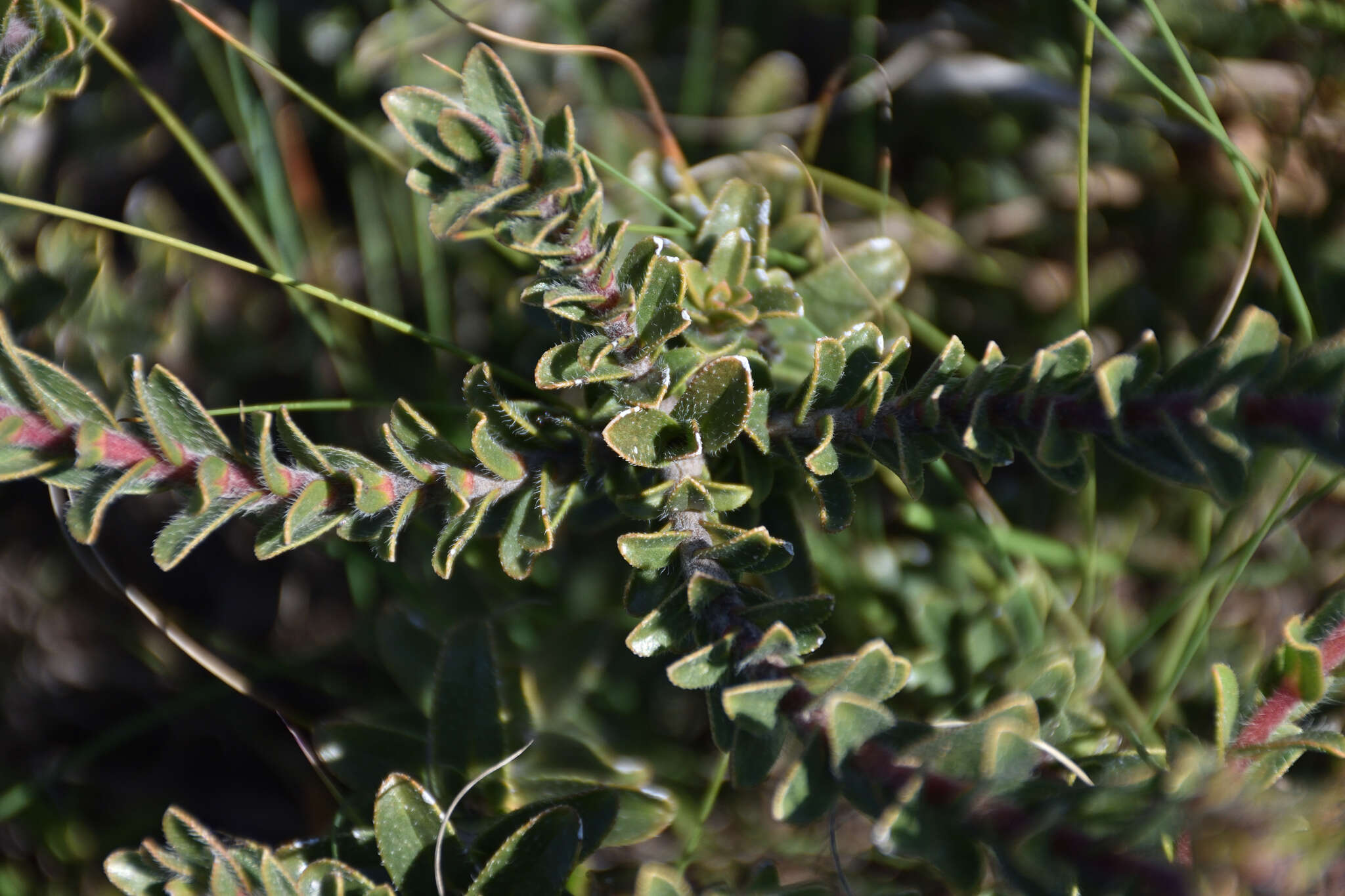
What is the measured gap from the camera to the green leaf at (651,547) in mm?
1593

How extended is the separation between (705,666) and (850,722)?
0.29 m

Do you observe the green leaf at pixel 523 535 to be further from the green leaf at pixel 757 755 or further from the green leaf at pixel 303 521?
the green leaf at pixel 757 755

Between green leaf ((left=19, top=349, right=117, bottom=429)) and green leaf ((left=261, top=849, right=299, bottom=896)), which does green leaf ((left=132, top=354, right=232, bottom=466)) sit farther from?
green leaf ((left=261, top=849, right=299, bottom=896))

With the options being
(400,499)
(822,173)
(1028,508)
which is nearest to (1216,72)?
(822,173)

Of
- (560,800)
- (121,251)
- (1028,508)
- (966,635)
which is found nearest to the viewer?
(560,800)

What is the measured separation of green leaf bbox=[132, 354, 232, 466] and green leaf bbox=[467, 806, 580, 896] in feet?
2.80

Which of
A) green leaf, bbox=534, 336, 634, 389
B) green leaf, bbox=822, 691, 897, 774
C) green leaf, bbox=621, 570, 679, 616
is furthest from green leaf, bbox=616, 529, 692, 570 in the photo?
green leaf, bbox=822, 691, 897, 774

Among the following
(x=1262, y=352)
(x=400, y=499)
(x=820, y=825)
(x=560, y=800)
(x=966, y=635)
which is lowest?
(x=820, y=825)

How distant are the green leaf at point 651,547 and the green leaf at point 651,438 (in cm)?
13

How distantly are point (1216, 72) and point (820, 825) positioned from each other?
2.52m

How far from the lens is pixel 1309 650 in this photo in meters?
1.48

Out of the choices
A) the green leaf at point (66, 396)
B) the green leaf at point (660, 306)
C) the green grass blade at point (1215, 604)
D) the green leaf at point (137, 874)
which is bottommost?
the green grass blade at point (1215, 604)

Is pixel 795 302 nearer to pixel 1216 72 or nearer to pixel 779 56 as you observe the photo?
pixel 779 56

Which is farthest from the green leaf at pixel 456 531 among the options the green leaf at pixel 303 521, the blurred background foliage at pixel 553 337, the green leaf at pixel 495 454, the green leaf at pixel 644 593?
the blurred background foliage at pixel 553 337
